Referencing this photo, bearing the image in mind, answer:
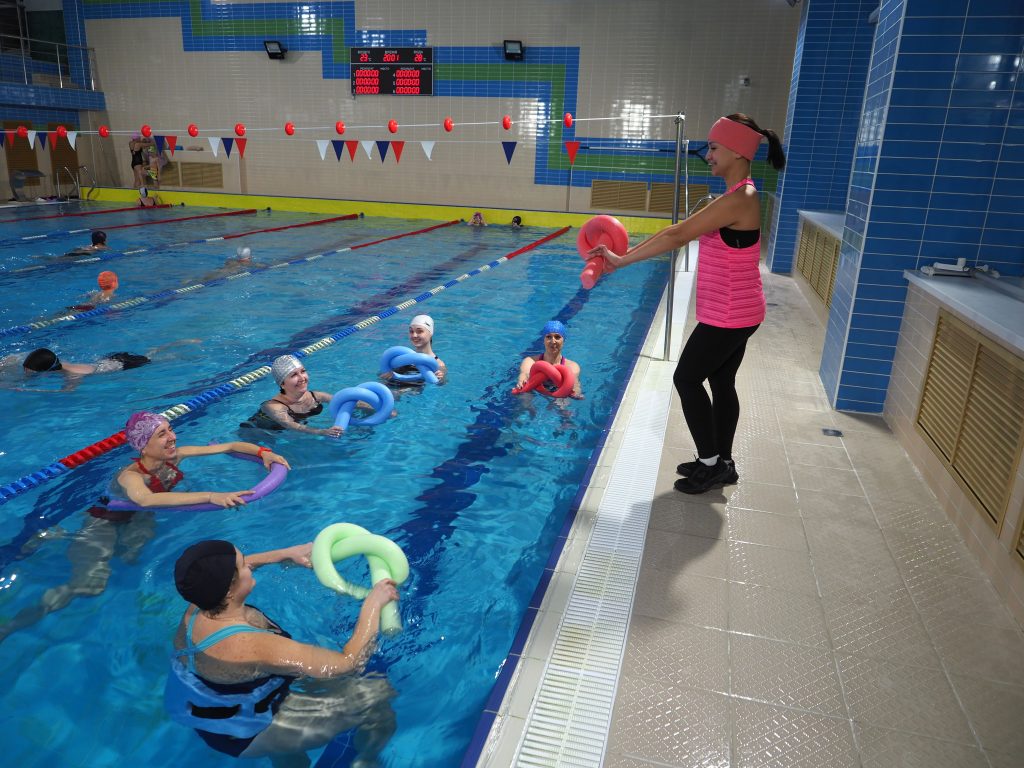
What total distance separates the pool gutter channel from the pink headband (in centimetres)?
154

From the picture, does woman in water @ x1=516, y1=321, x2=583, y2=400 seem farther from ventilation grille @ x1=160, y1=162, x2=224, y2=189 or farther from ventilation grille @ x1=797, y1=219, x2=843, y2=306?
ventilation grille @ x1=160, y1=162, x2=224, y2=189

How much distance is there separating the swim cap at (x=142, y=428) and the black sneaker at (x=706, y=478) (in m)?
2.37

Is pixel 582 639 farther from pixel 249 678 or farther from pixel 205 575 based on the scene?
pixel 205 575

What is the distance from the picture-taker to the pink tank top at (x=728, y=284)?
9.96 feet

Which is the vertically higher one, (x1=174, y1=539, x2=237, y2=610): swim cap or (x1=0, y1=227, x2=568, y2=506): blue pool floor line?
(x1=174, y1=539, x2=237, y2=610): swim cap

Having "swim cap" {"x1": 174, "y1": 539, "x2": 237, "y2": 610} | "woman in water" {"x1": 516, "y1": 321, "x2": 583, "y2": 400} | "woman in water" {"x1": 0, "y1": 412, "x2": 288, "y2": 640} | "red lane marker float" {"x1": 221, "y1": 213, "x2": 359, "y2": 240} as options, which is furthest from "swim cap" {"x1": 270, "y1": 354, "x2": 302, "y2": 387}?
"red lane marker float" {"x1": 221, "y1": 213, "x2": 359, "y2": 240}

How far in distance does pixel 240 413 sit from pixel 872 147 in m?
4.21

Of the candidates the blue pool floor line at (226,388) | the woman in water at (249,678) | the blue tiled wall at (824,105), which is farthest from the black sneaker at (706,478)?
the blue tiled wall at (824,105)

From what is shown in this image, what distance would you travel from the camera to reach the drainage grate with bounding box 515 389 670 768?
6.32 ft

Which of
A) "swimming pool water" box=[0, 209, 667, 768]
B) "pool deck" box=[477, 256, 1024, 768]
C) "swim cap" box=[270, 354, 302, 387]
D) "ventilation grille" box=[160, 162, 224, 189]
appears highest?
"ventilation grille" box=[160, 162, 224, 189]

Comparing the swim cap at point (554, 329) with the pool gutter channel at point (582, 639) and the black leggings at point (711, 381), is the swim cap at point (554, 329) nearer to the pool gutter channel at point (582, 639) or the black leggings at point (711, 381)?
the pool gutter channel at point (582, 639)

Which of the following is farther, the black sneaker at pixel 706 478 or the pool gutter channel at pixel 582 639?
Result: the black sneaker at pixel 706 478

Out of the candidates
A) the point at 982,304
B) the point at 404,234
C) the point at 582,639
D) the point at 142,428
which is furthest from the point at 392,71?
the point at 582,639

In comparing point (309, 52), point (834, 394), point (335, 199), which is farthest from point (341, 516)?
point (309, 52)
